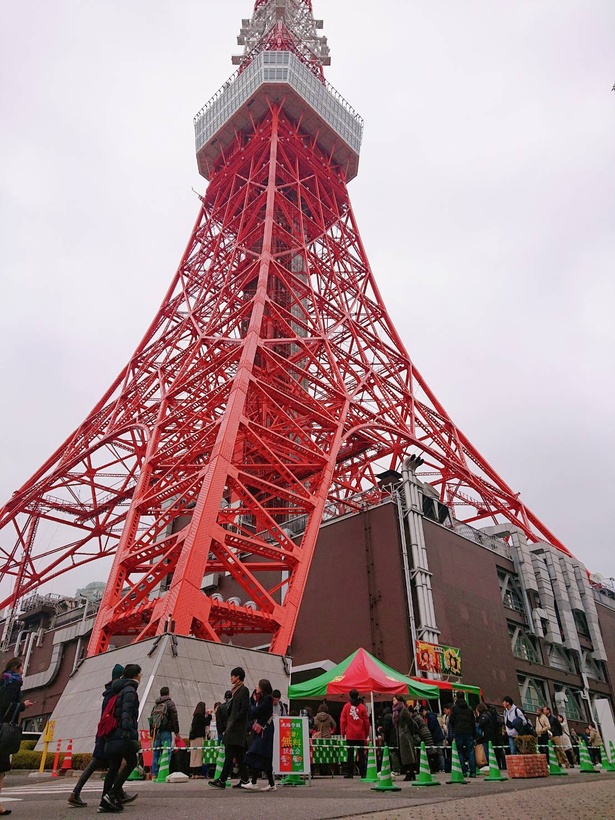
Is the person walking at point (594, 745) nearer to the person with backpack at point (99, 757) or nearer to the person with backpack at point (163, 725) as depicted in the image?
the person with backpack at point (163, 725)

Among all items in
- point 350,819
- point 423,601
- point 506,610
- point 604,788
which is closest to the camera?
point 350,819

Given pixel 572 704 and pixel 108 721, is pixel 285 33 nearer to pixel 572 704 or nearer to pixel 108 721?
pixel 572 704

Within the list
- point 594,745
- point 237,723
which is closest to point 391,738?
point 237,723

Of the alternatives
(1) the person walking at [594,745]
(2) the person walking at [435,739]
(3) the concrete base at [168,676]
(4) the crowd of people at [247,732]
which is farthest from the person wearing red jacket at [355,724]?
(1) the person walking at [594,745]

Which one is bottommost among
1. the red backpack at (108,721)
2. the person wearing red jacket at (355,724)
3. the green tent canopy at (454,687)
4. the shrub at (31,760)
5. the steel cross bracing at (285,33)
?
the red backpack at (108,721)

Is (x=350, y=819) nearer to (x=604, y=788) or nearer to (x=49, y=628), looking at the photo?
(x=604, y=788)

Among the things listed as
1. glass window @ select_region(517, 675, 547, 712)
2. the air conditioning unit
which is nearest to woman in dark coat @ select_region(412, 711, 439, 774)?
glass window @ select_region(517, 675, 547, 712)

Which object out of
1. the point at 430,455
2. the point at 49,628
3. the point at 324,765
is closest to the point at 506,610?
the point at 430,455

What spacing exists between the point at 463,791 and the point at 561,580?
21.7 metres

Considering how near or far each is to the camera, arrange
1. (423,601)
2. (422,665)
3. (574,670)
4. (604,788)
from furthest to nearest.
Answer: (574,670) → (423,601) → (422,665) → (604,788)

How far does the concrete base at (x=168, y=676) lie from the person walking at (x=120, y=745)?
6150mm

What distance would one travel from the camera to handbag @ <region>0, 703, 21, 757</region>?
5.86m

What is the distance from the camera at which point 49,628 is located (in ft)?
115

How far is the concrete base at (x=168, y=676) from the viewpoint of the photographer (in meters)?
12.2
